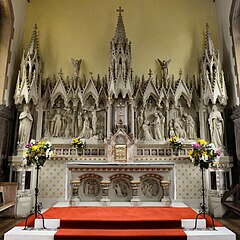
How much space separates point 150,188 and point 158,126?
2531 mm

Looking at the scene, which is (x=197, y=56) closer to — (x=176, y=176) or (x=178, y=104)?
(x=178, y=104)

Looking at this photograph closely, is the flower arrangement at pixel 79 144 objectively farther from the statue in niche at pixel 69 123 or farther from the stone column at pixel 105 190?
the stone column at pixel 105 190

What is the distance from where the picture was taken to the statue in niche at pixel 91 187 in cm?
1008

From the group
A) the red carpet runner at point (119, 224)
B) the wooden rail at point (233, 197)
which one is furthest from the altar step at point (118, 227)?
the wooden rail at point (233, 197)

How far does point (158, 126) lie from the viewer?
10758mm

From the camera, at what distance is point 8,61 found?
10.5m

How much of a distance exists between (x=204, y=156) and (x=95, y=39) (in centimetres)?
777

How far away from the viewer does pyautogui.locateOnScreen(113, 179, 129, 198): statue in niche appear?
10.1 meters

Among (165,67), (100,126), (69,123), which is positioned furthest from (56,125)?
(165,67)

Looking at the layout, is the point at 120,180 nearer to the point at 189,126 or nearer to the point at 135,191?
the point at 135,191

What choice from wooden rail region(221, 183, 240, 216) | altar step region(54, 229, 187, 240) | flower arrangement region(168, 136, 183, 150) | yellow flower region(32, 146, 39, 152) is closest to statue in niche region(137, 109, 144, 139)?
flower arrangement region(168, 136, 183, 150)

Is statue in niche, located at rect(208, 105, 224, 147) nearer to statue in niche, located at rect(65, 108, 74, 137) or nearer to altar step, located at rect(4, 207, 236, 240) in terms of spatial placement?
altar step, located at rect(4, 207, 236, 240)

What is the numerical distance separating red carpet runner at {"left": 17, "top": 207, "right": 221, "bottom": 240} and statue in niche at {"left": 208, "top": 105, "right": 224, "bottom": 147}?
347 centimetres

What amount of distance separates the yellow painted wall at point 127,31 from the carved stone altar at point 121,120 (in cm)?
65
